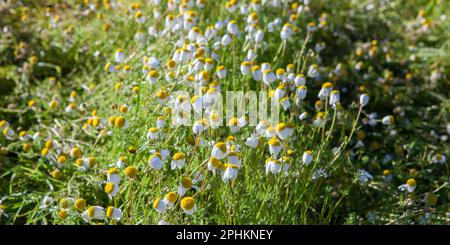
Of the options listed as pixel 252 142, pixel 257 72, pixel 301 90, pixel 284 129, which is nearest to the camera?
pixel 284 129

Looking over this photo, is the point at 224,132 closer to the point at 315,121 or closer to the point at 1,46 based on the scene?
the point at 315,121

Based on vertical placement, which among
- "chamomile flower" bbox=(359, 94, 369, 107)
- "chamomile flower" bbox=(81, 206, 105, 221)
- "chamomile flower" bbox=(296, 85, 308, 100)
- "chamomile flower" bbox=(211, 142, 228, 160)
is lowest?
"chamomile flower" bbox=(81, 206, 105, 221)

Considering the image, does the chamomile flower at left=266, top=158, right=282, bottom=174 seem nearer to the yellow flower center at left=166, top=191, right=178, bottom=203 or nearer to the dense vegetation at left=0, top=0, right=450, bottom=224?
the dense vegetation at left=0, top=0, right=450, bottom=224

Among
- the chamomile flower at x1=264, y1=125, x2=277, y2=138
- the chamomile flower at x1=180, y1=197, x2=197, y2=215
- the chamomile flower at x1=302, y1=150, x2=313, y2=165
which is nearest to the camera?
the chamomile flower at x1=180, y1=197, x2=197, y2=215

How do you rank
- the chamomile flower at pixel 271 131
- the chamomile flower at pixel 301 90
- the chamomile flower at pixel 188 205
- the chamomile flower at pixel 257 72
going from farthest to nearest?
the chamomile flower at pixel 257 72
the chamomile flower at pixel 301 90
the chamomile flower at pixel 271 131
the chamomile flower at pixel 188 205

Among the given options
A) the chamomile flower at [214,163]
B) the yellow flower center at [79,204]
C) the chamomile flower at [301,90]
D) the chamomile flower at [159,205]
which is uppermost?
the chamomile flower at [301,90]

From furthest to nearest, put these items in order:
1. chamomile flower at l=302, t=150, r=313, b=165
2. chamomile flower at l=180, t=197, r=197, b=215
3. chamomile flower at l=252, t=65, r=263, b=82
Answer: chamomile flower at l=252, t=65, r=263, b=82 → chamomile flower at l=302, t=150, r=313, b=165 → chamomile flower at l=180, t=197, r=197, b=215

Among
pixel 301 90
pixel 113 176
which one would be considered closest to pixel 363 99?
pixel 301 90

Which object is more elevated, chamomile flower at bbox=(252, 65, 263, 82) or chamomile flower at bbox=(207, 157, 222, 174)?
chamomile flower at bbox=(252, 65, 263, 82)

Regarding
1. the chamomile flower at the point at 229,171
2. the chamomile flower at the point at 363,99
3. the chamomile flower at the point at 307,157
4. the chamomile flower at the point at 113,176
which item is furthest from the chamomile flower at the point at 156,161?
the chamomile flower at the point at 363,99

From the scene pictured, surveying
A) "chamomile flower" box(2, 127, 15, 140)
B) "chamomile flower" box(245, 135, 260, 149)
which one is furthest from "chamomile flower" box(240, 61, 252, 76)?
"chamomile flower" box(2, 127, 15, 140)

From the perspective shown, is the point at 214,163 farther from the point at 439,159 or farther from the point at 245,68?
the point at 439,159

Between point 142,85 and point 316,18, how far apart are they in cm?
209

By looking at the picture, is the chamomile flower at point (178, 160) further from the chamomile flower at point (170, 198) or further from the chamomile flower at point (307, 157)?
the chamomile flower at point (307, 157)
